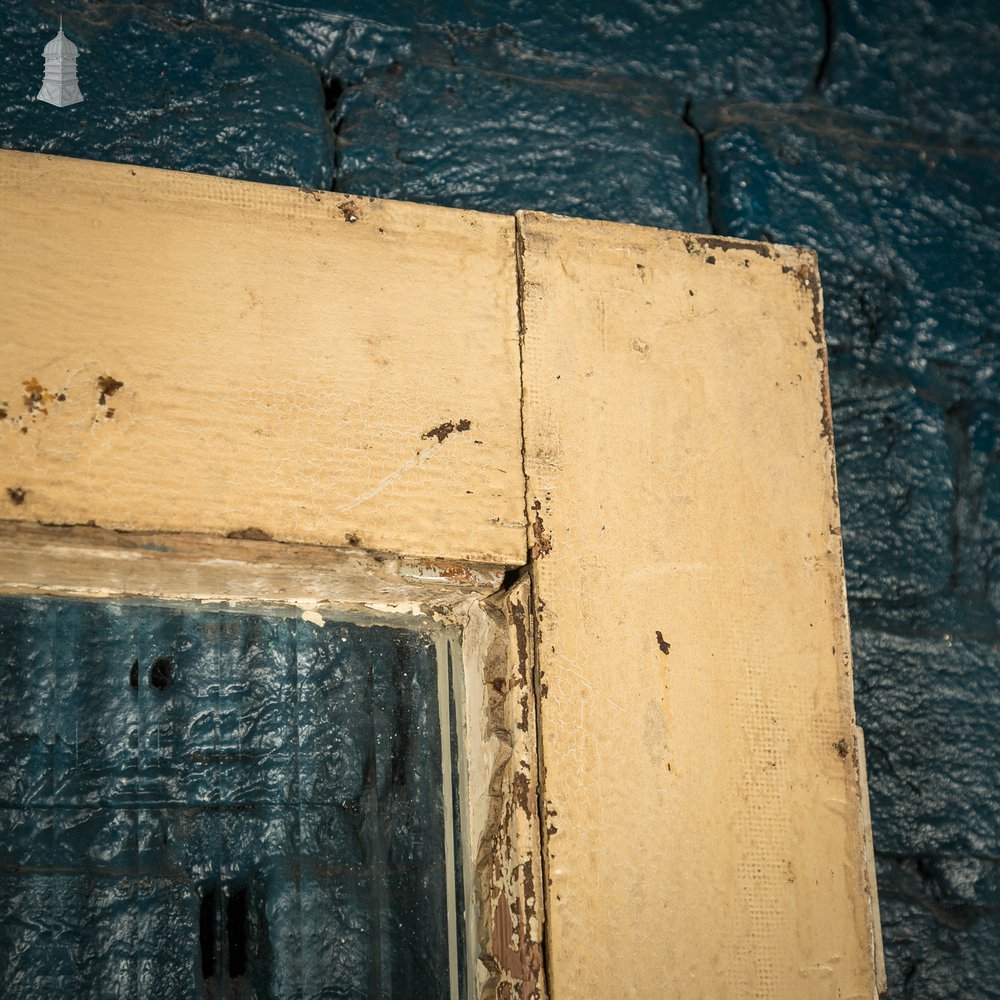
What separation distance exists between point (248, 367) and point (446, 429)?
26 centimetres

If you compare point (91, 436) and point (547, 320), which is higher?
point (547, 320)

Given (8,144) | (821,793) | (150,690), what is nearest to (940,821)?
(821,793)

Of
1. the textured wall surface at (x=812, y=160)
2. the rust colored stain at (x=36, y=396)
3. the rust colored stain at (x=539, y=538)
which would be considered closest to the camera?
the rust colored stain at (x=36, y=396)

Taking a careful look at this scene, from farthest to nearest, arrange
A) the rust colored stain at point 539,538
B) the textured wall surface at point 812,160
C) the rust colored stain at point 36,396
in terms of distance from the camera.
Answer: the textured wall surface at point 812,160
the rust colored stain at point 539,538
the rust colored stain at point 36,396

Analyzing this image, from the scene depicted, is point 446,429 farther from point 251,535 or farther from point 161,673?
point 161,673

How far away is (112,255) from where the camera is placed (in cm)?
145

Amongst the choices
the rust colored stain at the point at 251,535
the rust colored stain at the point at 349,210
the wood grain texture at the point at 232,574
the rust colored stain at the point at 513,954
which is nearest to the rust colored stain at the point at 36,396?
the wood grain texture at the point at 232,574

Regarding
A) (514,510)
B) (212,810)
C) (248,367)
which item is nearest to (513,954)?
(212,810)

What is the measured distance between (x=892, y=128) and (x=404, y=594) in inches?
51.6

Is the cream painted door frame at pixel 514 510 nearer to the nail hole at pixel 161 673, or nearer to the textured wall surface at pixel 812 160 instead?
the nail hole at pixel 161 673

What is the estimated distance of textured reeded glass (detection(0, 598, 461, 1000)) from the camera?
55.5 inches

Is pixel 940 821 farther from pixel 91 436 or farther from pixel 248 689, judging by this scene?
pixel 91 436

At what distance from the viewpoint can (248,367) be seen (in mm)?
1452

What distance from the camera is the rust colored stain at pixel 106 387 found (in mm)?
1391
